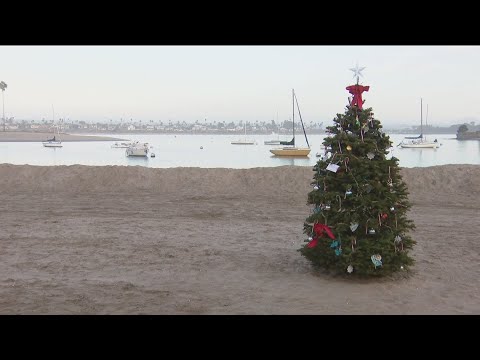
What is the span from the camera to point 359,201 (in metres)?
5.80

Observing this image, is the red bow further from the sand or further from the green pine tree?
the sand

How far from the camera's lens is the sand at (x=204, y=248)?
541 cm

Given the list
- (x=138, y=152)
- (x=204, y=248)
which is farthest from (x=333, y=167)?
(x=138, y=152)

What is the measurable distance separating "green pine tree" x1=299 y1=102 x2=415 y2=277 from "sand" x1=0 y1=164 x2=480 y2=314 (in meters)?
0.37

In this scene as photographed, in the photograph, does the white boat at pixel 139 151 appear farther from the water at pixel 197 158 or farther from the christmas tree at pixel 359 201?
the christmas tree at pixel 359 201

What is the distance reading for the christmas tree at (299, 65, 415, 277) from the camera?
5820mm

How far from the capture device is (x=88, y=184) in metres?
16.2

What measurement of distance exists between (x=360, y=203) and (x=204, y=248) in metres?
3.43

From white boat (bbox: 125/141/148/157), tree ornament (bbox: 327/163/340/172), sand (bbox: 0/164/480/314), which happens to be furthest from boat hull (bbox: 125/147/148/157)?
tree ornament (bbox: 327/163/340/172)

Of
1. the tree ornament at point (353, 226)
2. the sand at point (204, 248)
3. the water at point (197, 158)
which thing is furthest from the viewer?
the water at point (197, 158)

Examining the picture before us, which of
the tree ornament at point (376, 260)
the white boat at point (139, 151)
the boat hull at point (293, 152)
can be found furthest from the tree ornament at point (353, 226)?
Answer: the white boat at point (139, 151)

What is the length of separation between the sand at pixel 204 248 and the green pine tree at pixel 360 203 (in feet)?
1.22
